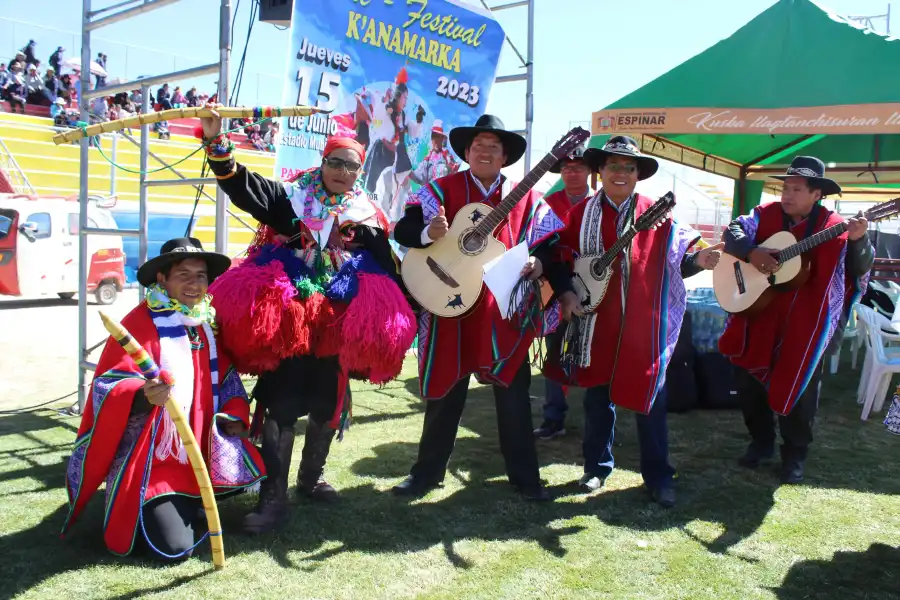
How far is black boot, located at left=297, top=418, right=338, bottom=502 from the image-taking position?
3615 mm

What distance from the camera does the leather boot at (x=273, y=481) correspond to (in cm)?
326

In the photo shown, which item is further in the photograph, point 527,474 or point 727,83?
point 727,83

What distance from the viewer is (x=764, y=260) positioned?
4.13 m

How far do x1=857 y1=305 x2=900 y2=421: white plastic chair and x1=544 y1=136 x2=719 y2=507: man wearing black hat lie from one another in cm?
303

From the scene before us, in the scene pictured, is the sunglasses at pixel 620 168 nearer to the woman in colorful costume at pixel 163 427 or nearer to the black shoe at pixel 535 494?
the black shoe at pixel 535 494

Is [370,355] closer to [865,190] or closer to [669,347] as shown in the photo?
[669,347]

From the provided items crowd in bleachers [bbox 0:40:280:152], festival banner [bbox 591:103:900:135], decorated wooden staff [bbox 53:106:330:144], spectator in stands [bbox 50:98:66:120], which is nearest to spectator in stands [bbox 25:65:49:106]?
crowd in bleachers [bbox 0:40:280:152]

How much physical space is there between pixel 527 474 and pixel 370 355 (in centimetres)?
122

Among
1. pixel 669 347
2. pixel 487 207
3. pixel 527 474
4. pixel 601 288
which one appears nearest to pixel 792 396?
pixel 669 347

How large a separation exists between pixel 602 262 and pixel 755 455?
1808 mm

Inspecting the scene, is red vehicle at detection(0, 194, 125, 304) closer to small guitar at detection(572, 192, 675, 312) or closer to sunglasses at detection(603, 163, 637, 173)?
small guitar at detection(572, 192, 675, 312)

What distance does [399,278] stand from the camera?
370 cm

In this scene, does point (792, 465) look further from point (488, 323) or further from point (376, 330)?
point (376, 330)

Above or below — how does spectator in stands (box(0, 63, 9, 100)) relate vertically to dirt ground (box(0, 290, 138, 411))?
above
